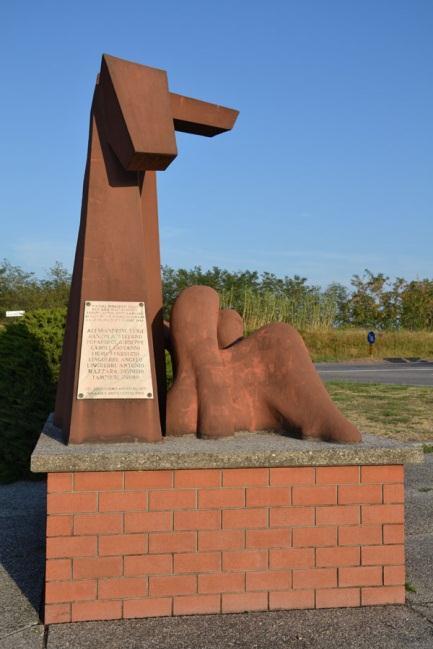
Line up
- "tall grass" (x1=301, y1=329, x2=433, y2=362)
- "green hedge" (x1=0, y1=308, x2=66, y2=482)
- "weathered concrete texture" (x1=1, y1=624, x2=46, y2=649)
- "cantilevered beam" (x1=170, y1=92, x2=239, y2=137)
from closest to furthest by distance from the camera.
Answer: "weathered concrete texture" (x1=1, y1=624, x2=46, y2=649)
"cantilevered beam" (x1=170, y1=92, x2=239, y2=137)
"green hedge" (x1=0, y1=308, x2=66, y2=482)
"tall grass" (x1=301, y1=329, x2=433, y2=362)

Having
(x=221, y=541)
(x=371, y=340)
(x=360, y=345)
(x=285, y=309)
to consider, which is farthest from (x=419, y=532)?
(x=285, y=309)

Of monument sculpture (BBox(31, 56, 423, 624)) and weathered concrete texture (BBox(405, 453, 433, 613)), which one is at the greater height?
monument sculpture (BBox(31, 56, 423, 624))

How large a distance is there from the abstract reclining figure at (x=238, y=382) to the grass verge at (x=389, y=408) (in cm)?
475

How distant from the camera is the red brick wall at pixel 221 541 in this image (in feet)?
11.9

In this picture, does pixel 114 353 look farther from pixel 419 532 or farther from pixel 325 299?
pixel 325 299

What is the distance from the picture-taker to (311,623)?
356cm

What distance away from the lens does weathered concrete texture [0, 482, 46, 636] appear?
3680mm

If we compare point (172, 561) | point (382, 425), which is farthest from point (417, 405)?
point (172, 561)

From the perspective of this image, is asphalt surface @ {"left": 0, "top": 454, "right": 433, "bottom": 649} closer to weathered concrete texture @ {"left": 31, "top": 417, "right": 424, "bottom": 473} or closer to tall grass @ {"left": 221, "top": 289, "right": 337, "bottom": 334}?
weathered concrete texture @ {"left": 31, "top": 417, "right": 424, "bottom": 473}

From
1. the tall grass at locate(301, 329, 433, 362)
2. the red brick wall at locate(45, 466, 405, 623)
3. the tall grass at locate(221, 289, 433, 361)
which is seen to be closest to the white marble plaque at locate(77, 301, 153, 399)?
the red brick wall at locate(45, 466, 405, 623)

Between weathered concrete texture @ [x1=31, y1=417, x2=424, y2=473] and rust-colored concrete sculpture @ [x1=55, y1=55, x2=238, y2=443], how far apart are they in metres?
0.16

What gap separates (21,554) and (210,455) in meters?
1.75

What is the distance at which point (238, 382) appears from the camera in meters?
→ 4.41

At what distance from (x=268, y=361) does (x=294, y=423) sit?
1.32 ft
